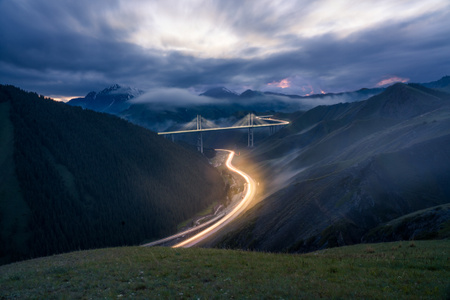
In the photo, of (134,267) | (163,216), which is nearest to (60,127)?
(163,216)

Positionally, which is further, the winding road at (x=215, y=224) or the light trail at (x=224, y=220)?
the winding road at (x=215, y=224)

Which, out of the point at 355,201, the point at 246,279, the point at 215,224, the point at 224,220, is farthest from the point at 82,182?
the point at 246,279

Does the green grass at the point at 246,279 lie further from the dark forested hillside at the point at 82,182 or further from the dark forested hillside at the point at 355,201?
the dark forested hillside at the point at 82,182

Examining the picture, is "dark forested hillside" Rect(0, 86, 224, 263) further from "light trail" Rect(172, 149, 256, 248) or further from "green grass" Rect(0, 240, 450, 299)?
"green grass" Rect(0, 240, 450, 299)

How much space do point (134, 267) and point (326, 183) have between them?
61.8 meters

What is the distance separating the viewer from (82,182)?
13175 centimetres

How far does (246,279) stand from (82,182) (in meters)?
139

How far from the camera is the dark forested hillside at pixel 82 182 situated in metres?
105

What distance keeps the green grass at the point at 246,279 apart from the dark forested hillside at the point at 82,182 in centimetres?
7134

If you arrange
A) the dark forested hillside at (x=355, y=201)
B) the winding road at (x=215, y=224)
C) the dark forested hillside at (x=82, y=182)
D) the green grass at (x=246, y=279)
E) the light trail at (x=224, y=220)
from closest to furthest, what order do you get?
the green grass at (x=246, y=279)
the dark forested hillside at (x=355, y=201)
the light trail at (x=224, y=220)
the winding road at (x=215, y=224)
the dark forested hillside at (x=82, y=182)

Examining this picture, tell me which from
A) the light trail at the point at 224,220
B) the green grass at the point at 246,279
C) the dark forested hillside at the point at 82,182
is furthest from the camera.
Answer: the dark forested hillside at the point at 82,182

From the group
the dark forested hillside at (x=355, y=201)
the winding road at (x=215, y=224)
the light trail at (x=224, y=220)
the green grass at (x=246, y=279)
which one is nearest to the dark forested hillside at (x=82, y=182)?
the winding road at (x=215, y=224)

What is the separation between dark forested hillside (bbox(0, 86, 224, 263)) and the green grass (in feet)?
234

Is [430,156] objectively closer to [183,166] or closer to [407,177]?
[407,177]
